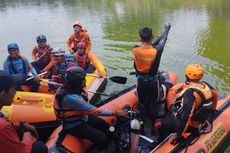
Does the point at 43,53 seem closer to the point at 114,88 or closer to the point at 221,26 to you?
the point at 114,88

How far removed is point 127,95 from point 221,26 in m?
9.39

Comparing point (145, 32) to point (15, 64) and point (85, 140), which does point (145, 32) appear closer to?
point (85, 140)

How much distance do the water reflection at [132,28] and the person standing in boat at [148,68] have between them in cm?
286

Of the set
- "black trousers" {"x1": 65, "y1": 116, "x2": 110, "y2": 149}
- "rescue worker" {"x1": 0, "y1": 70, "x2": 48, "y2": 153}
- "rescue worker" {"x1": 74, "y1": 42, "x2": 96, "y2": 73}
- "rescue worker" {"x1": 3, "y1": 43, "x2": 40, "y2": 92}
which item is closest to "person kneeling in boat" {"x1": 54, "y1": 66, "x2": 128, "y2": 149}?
"black trousers" {"x1": 65, "y1": 116, "x2": 110, "y2": 149}

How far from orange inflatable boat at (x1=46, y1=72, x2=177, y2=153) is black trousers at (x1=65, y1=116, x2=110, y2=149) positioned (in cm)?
13

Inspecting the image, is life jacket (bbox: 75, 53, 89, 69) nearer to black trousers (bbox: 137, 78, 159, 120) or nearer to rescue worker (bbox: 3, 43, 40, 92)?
rescue worker (bbox: 3, 43, 40, 92)

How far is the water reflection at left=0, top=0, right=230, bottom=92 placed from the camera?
9.85 metres

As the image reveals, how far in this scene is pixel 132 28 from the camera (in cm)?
1473

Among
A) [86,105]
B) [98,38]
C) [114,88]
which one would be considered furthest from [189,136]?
[98,38]

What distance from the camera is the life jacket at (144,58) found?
4.75m

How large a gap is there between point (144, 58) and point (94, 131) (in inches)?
52.1

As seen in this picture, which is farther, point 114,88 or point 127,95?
point 114,88

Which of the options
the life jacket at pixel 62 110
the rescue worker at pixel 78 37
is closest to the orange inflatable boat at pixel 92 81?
the rescue worker at pixel 78 37

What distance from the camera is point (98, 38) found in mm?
13133
